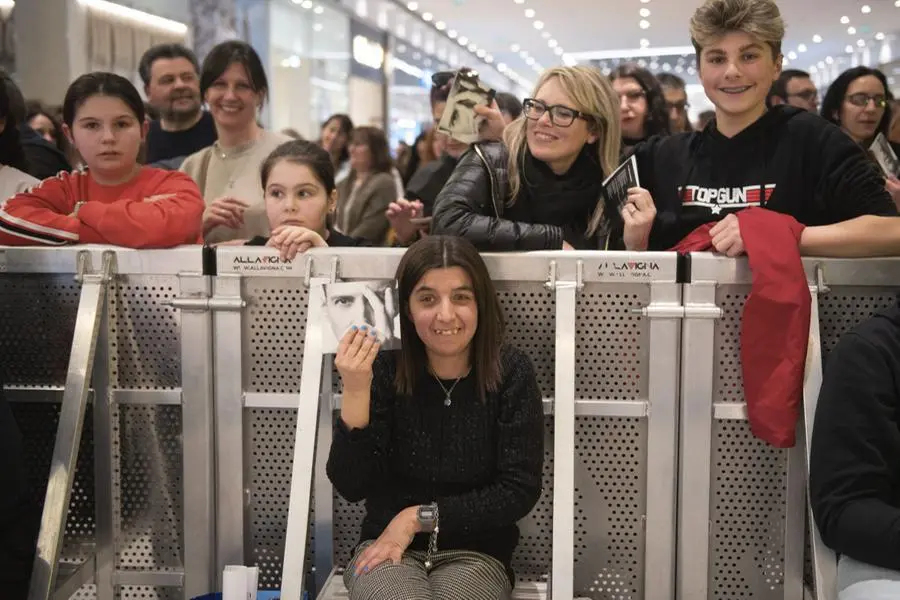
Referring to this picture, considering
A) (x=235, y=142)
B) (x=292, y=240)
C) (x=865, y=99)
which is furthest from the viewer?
(x=865, y=99)

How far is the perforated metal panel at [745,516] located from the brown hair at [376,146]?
436 cm

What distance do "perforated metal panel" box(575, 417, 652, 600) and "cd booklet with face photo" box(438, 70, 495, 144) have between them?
1.00 metres

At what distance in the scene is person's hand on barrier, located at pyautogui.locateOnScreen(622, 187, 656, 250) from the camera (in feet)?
8.34

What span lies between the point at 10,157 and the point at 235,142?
2.57ft

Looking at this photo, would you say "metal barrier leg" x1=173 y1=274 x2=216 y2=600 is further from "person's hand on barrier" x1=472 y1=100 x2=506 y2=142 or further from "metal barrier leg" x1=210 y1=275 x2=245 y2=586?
"person's hand on barrier" x1=472 y1=100 x2=506 y2=142

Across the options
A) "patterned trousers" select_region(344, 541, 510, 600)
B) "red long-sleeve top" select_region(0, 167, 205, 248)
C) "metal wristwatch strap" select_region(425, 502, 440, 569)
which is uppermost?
"red long-sleeve top" select_region(0, 167, 205, 248)

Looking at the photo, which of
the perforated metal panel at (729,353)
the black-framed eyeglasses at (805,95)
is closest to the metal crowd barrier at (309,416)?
the perforated metal panel at (729,353)

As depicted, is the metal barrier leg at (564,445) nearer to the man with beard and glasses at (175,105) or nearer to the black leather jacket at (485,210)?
the black leather jacket at (485,210)

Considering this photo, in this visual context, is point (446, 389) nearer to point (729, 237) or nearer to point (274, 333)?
point (274, 333)

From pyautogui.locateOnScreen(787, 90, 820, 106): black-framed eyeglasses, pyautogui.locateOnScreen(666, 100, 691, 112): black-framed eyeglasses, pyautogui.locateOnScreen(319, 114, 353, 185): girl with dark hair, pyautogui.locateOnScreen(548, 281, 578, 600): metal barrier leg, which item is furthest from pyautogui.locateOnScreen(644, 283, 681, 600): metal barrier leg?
pyautogui.locateOnScreen(319, 114, 353, 185): girl with dark hair

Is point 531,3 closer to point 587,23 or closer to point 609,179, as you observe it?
point 587,23

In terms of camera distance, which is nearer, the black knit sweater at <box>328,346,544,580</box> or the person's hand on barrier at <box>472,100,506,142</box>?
the black knit sweater at <box>328,346,544,580</box>

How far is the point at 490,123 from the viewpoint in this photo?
3.11 m

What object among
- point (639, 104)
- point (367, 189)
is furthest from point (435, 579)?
point (367, 189)
